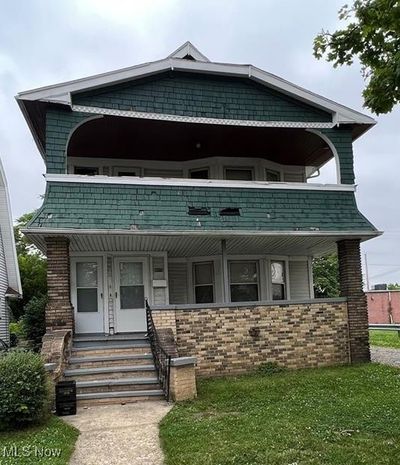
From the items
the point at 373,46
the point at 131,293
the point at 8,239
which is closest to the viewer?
the point at 373,46

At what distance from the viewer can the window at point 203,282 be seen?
15.4m

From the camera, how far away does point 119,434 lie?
747 centimetres

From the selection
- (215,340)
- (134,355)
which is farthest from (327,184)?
(134,355)

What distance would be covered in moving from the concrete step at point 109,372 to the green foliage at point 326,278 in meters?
25.8

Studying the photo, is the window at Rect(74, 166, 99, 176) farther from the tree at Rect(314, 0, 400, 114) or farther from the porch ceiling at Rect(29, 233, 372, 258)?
the tree at Rect(314, 0, 400, 114)

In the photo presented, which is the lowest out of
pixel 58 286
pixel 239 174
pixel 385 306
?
pixel 385 306

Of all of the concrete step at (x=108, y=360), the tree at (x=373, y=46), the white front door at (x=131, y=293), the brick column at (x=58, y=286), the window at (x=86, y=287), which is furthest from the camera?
the white front door at (x=131, y=293)

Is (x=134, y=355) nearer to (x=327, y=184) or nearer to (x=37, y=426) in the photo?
(x=37, y=426)

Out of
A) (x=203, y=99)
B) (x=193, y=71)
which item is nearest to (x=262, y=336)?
(x=203, y=99)

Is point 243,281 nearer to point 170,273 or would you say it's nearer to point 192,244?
point 170,273

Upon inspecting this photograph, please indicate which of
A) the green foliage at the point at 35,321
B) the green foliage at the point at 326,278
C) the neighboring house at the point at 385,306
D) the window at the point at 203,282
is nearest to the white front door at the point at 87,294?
the green foliage at the point at 35,321

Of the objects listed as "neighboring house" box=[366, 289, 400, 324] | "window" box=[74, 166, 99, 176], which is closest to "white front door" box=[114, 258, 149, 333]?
"window" box=[74, 166, 99, 176]

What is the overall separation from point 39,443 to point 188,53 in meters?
10.4

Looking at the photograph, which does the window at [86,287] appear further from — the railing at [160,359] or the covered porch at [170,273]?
the railing at [160,359]
